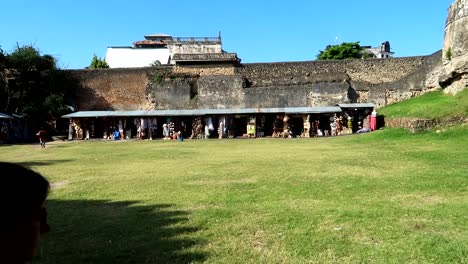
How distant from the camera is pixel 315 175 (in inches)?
358

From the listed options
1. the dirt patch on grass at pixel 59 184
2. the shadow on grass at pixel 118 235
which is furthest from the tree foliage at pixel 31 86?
the shadow on grass at pixel 118 235

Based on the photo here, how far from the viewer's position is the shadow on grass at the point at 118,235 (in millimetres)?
4293

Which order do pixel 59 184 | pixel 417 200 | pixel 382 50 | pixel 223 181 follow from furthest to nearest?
pixel 382 50 < pixel 59 184 < pixel 223 181 < pixel 417 200

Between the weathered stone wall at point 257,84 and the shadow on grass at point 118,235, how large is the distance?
2339 centimetres

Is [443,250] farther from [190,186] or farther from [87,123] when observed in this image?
[87,123]

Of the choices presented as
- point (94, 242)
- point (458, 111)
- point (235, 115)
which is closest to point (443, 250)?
point (94, 242)

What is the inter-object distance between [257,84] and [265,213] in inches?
1009

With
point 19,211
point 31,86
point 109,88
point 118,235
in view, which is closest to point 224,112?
point 109,88

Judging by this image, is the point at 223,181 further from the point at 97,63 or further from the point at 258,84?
the point at 97,63

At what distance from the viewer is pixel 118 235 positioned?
505 centimetres

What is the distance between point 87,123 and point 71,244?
79.0ft

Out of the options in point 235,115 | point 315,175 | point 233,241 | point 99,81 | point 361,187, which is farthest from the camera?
point 99,81

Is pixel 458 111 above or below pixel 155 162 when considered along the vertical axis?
above

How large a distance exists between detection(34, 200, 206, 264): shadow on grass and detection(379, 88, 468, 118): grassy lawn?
14.8m
